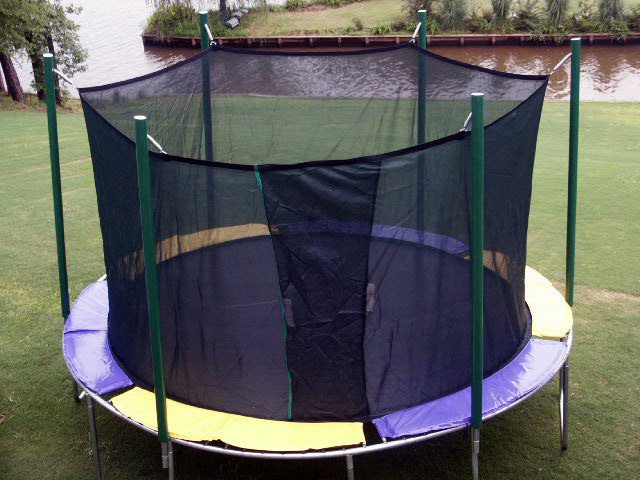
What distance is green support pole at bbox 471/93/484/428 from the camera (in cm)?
292

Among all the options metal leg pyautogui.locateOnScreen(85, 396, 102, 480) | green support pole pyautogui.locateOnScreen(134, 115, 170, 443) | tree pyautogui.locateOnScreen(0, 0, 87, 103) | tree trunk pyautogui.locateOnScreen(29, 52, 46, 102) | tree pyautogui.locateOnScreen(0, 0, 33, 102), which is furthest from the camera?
tree trunk pyautogui.locateOnScreen(29, 52, 46, 102)

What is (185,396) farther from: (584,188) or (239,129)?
(584,188)

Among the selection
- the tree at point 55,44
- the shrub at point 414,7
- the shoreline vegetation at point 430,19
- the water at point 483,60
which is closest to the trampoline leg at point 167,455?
the tree at point 55,44

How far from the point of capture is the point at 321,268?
312cm

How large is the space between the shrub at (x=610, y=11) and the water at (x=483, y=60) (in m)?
1.04

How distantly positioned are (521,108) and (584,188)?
14.1ft

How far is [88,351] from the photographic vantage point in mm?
3816

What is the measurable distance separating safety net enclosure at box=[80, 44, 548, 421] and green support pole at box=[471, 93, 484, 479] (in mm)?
166

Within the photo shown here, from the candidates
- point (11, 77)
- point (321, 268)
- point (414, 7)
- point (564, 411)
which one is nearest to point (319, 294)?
point (321, 268)

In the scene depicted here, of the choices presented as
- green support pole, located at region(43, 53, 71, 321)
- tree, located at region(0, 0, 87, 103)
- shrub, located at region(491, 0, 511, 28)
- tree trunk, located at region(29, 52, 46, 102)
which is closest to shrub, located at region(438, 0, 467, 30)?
shrub, located at region(491, 0, 511, 28)

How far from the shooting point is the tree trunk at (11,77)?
48.8 feet

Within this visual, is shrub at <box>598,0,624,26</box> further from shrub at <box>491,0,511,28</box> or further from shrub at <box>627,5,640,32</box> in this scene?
shrub at <box>491,0,511,28</box>

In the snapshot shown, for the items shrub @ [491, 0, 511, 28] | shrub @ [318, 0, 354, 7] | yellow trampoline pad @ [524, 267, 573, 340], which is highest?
shrub @ [318, 0, 354, 7]

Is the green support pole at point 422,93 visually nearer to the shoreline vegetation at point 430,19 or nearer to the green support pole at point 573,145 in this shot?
the green support pole at point 573,145
